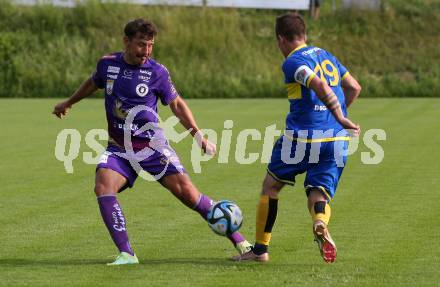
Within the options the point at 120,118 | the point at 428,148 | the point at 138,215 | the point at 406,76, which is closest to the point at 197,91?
the point at 406,76

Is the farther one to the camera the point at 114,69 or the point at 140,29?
the point at 114,69

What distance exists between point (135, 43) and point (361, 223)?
11.4 feet

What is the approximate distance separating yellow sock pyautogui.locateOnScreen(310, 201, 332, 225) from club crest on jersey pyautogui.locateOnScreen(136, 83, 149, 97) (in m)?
1.59

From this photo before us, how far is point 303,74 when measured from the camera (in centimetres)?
853

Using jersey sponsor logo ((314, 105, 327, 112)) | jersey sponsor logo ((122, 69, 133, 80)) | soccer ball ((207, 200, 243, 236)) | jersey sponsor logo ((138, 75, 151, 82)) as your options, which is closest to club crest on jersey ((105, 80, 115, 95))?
jersey sponsor logo ((122, 69, 133, 80))

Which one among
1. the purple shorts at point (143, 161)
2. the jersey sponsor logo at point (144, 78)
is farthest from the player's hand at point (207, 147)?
the jersey sponsor logo at point (144, 78)

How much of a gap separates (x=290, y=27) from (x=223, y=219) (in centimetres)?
161

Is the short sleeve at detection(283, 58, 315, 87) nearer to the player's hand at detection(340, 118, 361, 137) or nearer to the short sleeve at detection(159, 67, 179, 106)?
the player's hand at detection(340, 118, 361, 137)

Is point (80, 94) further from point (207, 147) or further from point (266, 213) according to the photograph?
point (266, 213)

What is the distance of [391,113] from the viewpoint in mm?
29156

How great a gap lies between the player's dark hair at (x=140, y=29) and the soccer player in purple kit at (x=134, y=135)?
2cm

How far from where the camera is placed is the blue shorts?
348 inches

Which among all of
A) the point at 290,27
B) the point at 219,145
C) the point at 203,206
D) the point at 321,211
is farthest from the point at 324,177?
the point at 219,145

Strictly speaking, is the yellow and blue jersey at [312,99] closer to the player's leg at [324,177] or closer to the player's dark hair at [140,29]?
the player's leg at [324,177]
